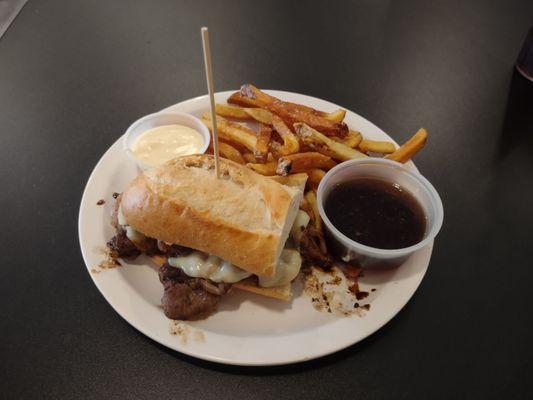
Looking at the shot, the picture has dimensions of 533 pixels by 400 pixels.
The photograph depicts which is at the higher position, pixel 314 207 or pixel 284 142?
pixel 284 142

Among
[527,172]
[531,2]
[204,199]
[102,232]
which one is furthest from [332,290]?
[531,2]

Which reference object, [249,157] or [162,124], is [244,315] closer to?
[249,157]

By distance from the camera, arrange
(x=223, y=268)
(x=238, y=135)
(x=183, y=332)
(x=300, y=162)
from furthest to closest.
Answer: (x=238, y=135), (x=300, y=162), (x=223, y=268), (x=183, y=332)

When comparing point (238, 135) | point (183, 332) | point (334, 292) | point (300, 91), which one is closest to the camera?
point (183, 332)

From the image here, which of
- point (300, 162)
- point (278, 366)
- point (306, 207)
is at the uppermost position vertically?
point (300, 162)

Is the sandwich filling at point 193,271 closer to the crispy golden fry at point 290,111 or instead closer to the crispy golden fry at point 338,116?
the crispy golden fry at point 290,111

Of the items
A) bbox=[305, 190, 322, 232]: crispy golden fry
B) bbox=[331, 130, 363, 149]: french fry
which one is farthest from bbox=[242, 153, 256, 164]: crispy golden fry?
bbox=[331, 130, 363, 149]: french fry

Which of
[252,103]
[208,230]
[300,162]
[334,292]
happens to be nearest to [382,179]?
[300,162]

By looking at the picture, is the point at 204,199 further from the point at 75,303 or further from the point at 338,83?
the point at 338,83

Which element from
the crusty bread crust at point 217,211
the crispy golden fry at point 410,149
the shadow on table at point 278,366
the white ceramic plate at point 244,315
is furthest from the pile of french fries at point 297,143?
the shadow on table at point 278,366

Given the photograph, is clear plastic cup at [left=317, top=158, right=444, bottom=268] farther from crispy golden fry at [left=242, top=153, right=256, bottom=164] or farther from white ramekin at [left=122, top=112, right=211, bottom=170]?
white ramekin at [left=122, top=112, right=211, bottom=170]
